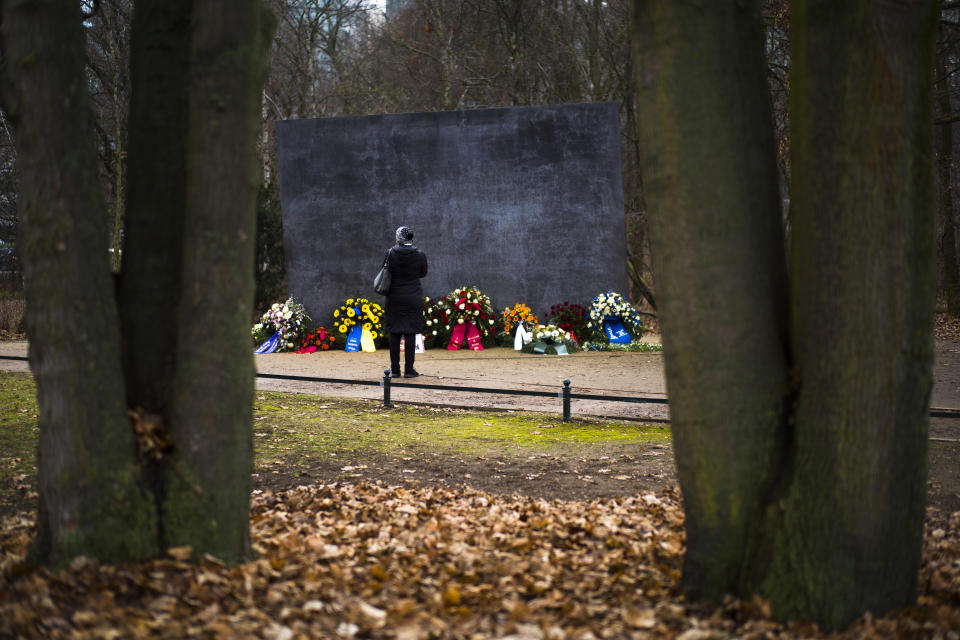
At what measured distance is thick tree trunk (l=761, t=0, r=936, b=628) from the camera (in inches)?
127

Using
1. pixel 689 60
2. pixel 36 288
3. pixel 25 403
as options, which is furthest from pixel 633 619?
pixel 25 403

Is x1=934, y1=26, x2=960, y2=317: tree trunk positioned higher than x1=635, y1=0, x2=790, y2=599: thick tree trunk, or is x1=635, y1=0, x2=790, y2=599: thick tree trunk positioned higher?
x1=934, y1=26, x2=960, y2=317: tree trunk

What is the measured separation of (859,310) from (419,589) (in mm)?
2240

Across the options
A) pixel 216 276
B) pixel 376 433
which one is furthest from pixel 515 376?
pixel 216 276

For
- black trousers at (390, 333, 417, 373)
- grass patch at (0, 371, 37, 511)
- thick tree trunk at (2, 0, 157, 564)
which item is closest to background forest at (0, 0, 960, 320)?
grass patch at (0, 371, 37, 511)

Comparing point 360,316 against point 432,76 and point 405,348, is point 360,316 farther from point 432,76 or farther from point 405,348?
point 432,76

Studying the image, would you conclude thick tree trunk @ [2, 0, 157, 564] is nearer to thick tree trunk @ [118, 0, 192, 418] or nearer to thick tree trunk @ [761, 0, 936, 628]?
thick tree trunk @ [118, 0, 192, 418]

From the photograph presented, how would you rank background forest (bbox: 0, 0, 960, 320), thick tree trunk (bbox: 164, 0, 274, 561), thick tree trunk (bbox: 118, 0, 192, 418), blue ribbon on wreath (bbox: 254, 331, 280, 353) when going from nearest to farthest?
1. thick tree trunk (bbox: 164, 0, 274, 561)
2. thick tree trunk (bbox: 118, 0, 192, 418)
3. blue ribbon on wreath (bbox: 254, 331, 280, 353)
4. background forest (bbox: 0, 0, 960, 320)

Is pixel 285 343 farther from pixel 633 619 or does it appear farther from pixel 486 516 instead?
pixel 633 619

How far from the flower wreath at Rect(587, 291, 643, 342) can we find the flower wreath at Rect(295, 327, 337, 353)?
575 centimetres

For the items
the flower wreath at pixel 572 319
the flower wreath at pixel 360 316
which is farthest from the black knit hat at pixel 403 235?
the flower wreath at pixel 572 319

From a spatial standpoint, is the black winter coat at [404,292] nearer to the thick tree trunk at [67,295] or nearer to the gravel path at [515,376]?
the gravel path at [515,376]

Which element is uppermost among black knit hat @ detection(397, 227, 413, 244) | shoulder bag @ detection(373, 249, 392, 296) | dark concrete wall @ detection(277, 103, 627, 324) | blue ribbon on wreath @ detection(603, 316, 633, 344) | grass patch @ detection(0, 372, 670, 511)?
dark concrete wall @ detection(277, 103, 627, 324)

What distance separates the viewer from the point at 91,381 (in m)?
3.41
